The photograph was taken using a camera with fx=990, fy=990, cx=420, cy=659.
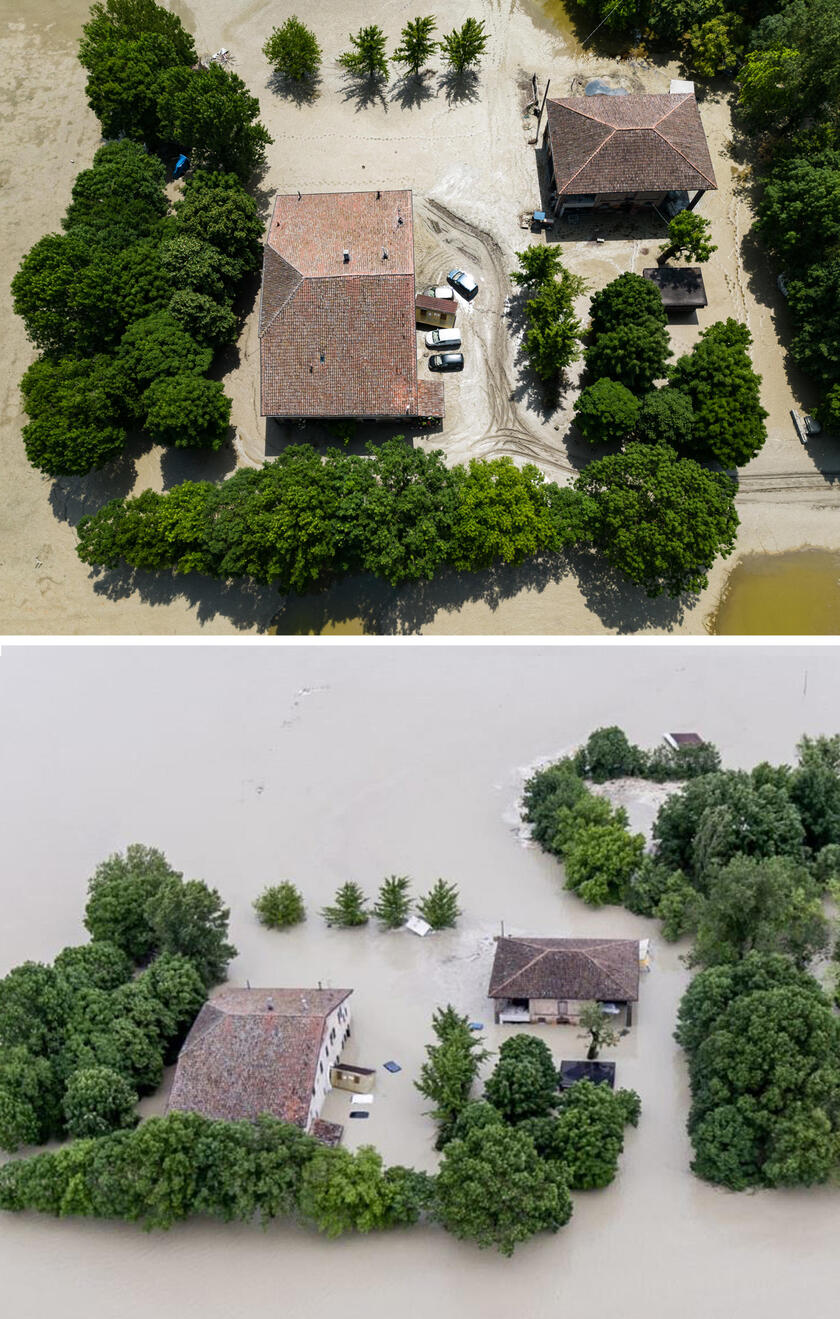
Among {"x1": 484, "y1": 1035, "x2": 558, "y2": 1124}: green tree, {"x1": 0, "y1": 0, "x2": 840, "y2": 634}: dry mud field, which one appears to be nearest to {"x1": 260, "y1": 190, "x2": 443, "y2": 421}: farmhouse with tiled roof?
{"x1": 0, "y1": 0, "x2": 840, "y2": 634}: dry mud field

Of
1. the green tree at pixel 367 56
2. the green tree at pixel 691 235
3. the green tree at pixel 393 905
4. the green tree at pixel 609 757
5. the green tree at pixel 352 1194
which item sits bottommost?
Result: the green tree at pixel 352 1194

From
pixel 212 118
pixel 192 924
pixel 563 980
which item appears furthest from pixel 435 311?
pixel 563 980

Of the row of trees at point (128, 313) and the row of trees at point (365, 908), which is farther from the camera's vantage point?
the row of trees at point (128, 313)

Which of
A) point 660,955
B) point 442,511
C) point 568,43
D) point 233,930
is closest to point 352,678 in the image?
point 442,511

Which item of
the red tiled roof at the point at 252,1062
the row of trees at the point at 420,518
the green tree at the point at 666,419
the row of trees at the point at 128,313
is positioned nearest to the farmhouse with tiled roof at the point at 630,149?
the green tree at the point at 666,419

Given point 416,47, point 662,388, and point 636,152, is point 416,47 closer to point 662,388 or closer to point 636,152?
point 636,152

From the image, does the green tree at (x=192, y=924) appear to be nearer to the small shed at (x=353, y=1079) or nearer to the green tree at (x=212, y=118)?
the small shed at (x=353, y=1079)
